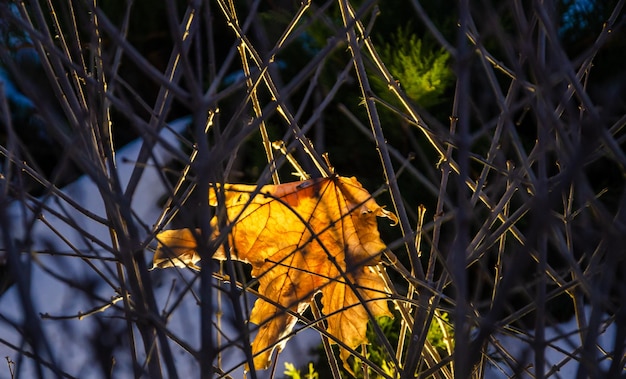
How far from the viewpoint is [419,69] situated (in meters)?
3.11

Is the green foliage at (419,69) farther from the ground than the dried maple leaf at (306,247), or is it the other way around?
the green foliage at (419,69)

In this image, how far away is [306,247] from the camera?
135 centimetres

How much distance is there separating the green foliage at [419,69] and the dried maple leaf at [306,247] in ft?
5.45

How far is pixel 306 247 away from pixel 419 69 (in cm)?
191

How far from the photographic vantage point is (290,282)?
1345 millimetres

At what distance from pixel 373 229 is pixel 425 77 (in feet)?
5.97

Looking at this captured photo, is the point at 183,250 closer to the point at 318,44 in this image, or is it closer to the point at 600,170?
the point at 318,44

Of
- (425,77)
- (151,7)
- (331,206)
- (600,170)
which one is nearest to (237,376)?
(425,77)

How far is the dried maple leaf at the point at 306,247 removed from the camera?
1297 millimetres

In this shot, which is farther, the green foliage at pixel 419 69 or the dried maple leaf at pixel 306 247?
the green foliage at pixel 419 69

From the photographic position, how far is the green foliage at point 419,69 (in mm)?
3074

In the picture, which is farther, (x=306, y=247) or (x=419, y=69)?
(x=419, y=69)

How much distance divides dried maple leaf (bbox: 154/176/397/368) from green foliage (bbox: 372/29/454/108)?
5.45 feet

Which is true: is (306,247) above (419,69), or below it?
below
